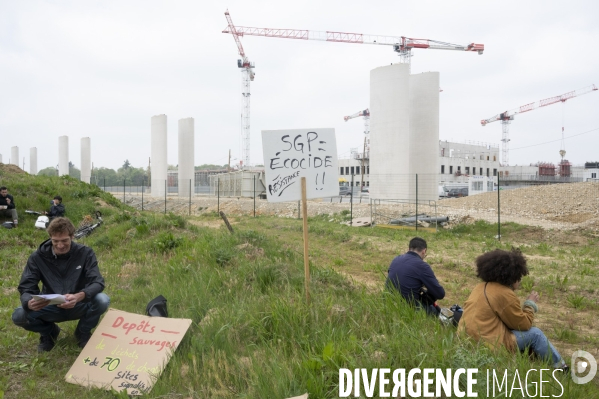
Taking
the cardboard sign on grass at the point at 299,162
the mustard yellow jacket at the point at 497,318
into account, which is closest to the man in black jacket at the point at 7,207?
the cardboard sign on grass at the point at 299,162

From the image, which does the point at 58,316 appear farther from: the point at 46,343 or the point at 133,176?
the point at 133,176

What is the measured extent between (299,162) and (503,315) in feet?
8.62

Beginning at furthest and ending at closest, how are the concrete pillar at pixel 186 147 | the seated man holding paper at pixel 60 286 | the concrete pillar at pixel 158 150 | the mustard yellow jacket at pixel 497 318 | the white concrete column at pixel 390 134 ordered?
the concrete pillar at pixel 158 150
the concrete pillar at pixel 186 147
the white concrete column at pixel 390 134
the seated man holding paper at pixel 60 286
the mustard yellow jacket at pixel 497 318

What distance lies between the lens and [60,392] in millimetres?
3871

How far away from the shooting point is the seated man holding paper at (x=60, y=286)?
4.55 m

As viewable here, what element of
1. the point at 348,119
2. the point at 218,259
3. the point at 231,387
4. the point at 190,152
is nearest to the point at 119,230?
the point at 218,259

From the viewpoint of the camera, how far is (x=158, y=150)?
4306 cm

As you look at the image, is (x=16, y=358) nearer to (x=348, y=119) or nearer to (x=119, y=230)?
(x=119, y=230)

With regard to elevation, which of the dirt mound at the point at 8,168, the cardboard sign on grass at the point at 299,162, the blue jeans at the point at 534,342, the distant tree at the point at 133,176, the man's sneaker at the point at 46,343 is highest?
the distant tree at the point at 133,176

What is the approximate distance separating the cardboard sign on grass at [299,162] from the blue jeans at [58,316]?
212cm

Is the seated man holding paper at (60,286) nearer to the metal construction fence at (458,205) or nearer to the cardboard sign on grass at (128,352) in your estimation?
the cardboard sign on grass at (128,352)

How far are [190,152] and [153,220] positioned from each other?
3224 cm

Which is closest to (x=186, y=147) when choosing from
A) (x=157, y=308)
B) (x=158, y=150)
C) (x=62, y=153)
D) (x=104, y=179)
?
(x=158, y=150)

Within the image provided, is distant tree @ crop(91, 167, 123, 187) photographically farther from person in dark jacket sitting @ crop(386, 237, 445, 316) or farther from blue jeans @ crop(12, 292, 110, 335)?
person in dark jacket sitting @ crop(386, 237, 445, 316)
